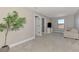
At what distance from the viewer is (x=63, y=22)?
977 cm

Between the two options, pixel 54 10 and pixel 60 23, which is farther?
pixel 60 23

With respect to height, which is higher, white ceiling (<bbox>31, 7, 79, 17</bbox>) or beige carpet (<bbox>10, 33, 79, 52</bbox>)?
white ceiling (<bbox>31, 7, 79, 17</bbox>)

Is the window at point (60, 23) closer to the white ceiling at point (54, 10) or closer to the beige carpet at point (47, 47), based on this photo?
the white ceiling at point (54, 10)

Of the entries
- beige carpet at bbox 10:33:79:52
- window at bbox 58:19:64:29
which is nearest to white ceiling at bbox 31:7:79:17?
beige carpet at bbox 10:33:79:52

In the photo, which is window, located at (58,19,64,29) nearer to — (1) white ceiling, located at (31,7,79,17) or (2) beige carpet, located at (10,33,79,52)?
(1) white ceiling, located at (31,7,79,17)

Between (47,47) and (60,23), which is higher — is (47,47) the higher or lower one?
the lower one

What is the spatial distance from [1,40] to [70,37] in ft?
15.1

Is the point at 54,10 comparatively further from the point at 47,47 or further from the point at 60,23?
the point at 60,23

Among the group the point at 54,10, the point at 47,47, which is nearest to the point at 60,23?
the point at 54,10

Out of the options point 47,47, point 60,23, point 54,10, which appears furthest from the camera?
point 60,23

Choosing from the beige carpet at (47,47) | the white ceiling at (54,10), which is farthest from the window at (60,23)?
the beige carpet at (47,47)
